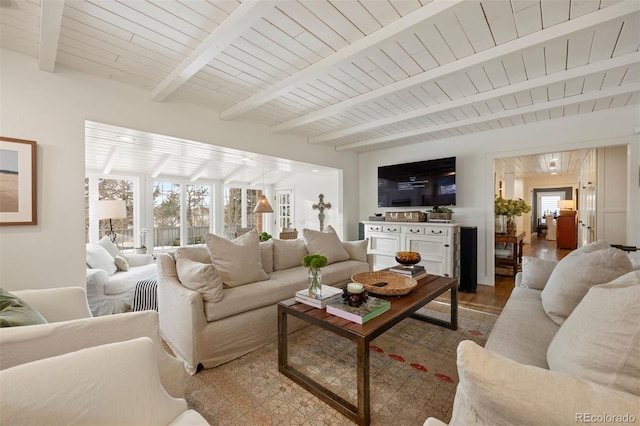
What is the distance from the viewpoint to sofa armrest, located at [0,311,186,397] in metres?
0.88

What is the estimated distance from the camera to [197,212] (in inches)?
247

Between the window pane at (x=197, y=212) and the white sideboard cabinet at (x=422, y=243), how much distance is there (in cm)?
378

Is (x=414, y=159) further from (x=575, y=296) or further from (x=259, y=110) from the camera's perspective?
(x=575, y=296)

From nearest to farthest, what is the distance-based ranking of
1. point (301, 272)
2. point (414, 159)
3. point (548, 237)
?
point (301, 272), point (414, 159), point (548, 237)

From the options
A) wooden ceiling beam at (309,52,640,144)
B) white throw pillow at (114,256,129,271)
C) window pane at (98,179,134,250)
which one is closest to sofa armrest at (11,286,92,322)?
white throw pillow at (114,256,129,271)

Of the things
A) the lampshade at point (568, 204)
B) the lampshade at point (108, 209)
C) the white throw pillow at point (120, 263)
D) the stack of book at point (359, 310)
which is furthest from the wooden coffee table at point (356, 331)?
the lampshade at point (568, 204)

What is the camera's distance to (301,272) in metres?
3.01

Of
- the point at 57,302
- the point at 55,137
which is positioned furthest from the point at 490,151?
the point at 55,137

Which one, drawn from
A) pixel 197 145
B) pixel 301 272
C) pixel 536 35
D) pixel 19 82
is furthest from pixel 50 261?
pixel 536 35

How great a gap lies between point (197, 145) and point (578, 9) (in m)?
3.55

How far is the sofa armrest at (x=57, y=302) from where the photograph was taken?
149cm

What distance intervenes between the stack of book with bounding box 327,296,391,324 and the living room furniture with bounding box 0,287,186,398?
3.01 ft

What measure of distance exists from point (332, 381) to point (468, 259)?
10.1 feet
